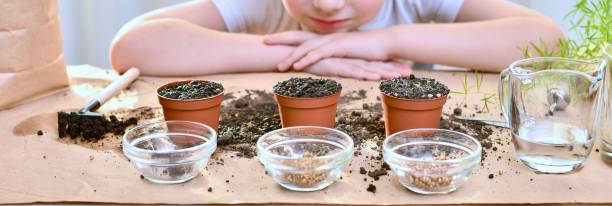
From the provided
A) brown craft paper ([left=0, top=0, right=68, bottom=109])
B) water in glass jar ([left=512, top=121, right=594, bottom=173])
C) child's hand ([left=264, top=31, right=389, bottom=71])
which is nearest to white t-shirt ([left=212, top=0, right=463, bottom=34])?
child's hand ([left=264, top=31, right=389, bottom=71])

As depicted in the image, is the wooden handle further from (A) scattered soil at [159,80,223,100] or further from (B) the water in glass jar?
(B) the water in glass jar

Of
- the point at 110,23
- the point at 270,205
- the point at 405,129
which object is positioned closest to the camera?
the point at 270,205

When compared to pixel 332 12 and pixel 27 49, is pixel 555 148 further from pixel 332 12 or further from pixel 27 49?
pixel 27 49

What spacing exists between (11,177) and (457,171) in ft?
1.72

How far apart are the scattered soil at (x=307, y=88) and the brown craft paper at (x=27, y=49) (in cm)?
41

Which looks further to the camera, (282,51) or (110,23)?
(110,23)

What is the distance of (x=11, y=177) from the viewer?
34.3 inches

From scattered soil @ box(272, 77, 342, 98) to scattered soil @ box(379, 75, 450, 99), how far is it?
0.07 meters

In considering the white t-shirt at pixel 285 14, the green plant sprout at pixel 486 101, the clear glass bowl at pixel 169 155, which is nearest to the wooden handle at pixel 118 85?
the clear glass bowl at pixel 169 155

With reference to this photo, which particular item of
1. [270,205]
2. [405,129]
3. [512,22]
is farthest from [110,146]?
[512,22]

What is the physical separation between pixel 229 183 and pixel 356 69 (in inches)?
21.4

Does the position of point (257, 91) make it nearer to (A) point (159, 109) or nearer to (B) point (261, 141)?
(A) point (159, 109)

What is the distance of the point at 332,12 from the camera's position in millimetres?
1312

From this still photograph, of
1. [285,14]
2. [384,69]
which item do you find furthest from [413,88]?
[285,14]
